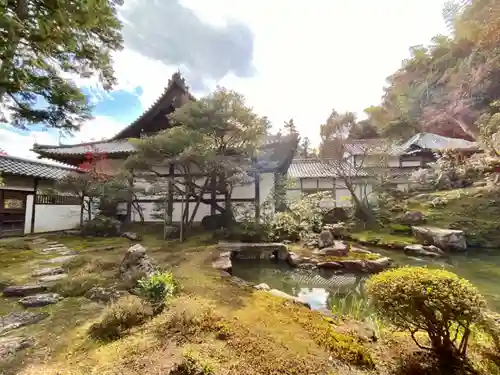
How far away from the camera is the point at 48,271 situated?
5.66 meters

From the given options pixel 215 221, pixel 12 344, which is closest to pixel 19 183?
pixel 215 221

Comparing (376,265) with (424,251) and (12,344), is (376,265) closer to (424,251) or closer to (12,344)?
(424,251)

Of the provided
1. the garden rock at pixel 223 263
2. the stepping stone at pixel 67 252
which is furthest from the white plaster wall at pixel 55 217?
the garden rock at pixel 223 263

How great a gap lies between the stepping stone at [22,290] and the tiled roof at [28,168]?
312 inches

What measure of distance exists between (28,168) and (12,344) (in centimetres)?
1177

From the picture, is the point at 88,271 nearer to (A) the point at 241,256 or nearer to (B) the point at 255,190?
(A) the point at 241,256

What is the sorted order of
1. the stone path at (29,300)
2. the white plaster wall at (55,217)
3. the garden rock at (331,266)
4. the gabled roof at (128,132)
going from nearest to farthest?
the stone path at (29,300), the garden rock at (331,266), the white plaster wall at (55,217), the gabled roof at (128,132)

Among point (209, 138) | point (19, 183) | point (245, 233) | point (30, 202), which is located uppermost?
point (209, 138)

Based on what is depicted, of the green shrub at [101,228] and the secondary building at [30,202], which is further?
the green shrub at [101,228]

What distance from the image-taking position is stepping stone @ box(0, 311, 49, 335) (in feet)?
10.6

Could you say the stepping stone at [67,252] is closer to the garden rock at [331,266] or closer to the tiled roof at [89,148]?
the tiled roof at [89,148]

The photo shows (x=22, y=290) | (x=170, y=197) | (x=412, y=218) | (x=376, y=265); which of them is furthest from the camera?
(x=412, y=218)

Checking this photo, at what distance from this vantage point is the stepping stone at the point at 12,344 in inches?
104

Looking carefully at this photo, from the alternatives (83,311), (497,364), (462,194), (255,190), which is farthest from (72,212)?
(462,194)
